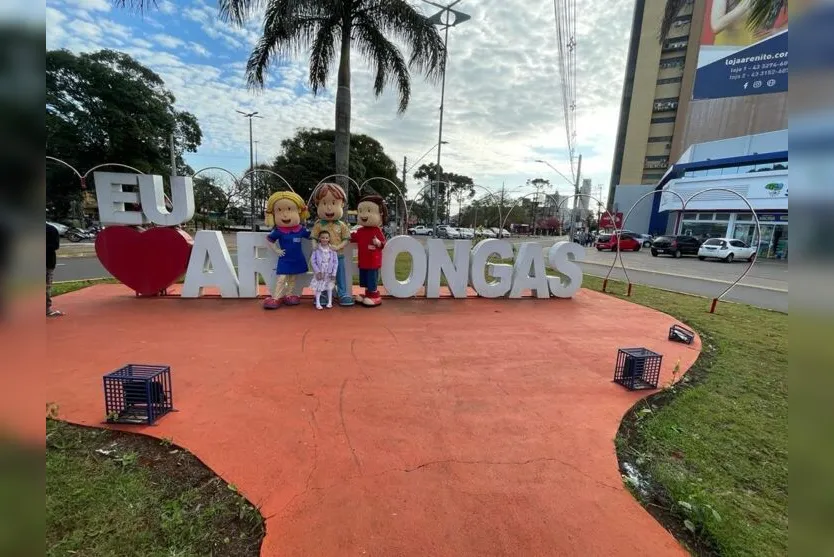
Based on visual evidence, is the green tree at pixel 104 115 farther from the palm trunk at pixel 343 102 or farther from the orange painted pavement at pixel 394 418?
the orange painted pavement at pixel 394 418

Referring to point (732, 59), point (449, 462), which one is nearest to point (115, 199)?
point (449, 462)

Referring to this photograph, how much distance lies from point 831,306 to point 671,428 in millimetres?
3624

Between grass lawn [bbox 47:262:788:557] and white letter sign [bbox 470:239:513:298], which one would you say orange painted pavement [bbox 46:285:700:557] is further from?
white letter sign [bbox 470:239:513:298]

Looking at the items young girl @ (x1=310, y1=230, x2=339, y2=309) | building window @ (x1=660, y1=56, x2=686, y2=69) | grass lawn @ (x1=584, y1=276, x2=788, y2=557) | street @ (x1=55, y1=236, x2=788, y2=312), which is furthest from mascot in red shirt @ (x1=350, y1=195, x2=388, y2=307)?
building window @ (x1=660, y1=56, x2=686, y2=69)

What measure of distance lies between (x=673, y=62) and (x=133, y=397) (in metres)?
58.5

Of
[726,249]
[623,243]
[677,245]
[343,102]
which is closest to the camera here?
[343,102]

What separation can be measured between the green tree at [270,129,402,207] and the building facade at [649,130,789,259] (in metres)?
22.2

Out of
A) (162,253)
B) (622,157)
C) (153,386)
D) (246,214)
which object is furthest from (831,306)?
(622,157)

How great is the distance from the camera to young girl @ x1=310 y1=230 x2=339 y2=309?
718 cm

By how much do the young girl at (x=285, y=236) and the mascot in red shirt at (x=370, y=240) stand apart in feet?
3.33

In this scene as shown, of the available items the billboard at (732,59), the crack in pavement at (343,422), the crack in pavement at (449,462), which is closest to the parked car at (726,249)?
the billboard at (732,59)

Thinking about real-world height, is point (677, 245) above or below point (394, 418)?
above

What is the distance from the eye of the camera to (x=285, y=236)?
721 centimetres

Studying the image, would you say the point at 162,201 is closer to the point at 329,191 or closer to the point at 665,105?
the point at 329,191
